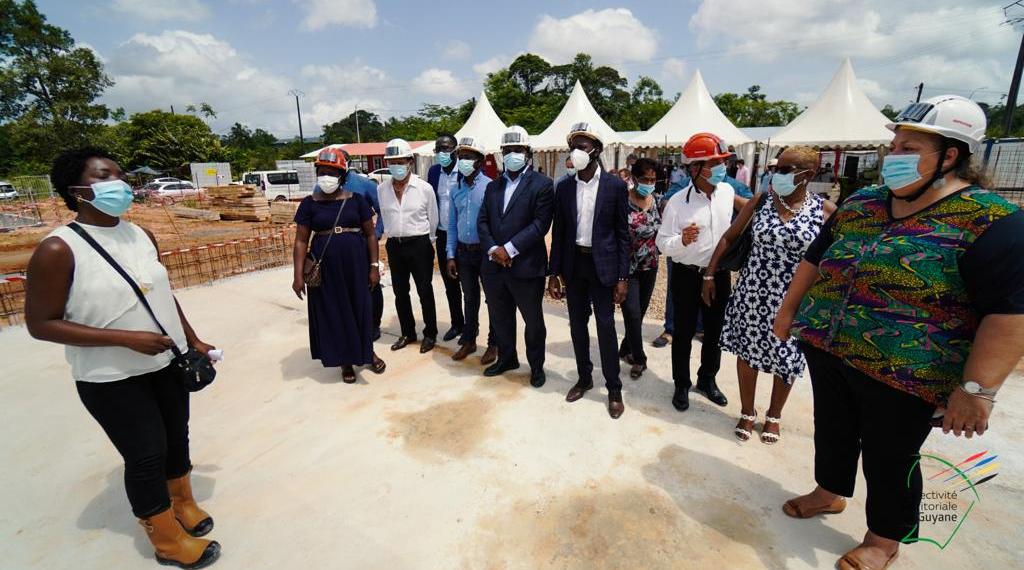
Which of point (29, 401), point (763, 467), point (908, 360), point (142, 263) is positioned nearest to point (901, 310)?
point (908, 360)

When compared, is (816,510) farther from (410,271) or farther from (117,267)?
(410,271)

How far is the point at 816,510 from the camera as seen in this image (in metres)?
2.30

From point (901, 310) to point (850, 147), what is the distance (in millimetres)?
14142

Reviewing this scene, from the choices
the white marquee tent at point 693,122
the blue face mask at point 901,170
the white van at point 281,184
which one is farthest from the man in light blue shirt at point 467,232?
the white van at point 281,184

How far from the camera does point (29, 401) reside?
356 cm

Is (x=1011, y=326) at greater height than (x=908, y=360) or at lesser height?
greater

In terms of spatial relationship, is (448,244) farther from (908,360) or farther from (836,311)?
(908,360)

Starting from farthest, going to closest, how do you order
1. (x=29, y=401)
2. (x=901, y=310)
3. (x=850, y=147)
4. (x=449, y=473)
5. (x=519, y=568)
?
1. (x=850, y=147)
2. (x=29, y=401)
3. (x=449, y=473)
4. (x=519, y=568)
5. (x=901, y=310)

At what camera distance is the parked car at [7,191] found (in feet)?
66.7

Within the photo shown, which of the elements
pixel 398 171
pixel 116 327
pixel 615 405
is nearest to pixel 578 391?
pixel 615 405

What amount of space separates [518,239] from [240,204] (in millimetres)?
18650

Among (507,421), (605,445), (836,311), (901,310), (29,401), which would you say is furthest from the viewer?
(29,401)

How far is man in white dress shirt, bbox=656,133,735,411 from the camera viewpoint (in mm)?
3053
